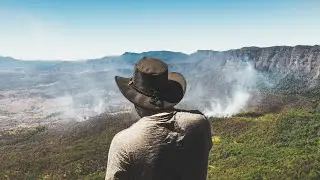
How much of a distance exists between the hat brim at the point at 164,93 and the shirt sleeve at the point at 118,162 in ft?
1.29

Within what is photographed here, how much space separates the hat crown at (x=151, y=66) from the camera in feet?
12.2

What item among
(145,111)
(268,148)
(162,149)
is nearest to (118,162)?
(162,149)

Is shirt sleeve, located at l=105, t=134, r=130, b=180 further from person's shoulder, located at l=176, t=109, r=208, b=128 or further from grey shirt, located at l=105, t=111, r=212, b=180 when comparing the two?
person's shoulder, located at l=176, t=109, r=208, b=128

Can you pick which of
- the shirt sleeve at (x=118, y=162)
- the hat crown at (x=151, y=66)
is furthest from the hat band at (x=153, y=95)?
the shirt sleeve at (x=118, y=162)

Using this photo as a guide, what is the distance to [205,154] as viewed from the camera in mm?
3906

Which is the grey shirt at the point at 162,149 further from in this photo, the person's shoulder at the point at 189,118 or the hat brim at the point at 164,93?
the hat brim at the point at 164,93

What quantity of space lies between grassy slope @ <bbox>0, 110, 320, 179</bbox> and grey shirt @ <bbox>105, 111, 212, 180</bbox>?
8313 centimetres

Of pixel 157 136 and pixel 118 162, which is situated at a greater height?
pixel 157 136

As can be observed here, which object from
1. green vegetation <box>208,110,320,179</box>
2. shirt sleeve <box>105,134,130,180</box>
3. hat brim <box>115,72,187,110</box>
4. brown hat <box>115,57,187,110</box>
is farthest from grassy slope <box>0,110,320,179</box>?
shirt sleeve <box>105,134,130,180</box>

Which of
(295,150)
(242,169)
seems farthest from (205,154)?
(295,150)

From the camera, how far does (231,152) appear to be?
116 m

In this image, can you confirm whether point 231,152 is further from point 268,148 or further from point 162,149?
point 162,149

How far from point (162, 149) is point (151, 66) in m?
0.64

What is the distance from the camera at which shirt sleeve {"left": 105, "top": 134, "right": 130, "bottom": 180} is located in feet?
11.4
